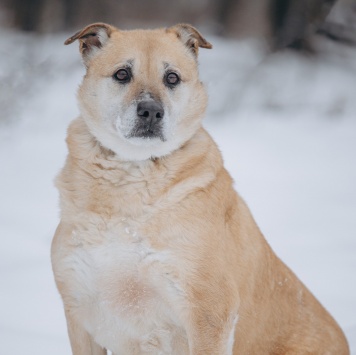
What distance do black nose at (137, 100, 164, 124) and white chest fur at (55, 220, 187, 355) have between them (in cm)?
46

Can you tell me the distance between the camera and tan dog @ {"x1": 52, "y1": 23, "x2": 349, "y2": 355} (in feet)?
10.8

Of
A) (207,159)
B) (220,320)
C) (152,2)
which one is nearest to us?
(220,320)

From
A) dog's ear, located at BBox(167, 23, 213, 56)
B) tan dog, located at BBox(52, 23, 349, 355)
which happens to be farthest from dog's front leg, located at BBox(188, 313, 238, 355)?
dog's ear, located at BBox(167, 23, 213, 56)

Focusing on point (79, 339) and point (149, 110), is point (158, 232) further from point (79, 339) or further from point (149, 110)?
point (79, 339)

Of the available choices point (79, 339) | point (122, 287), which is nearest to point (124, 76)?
point (122, 287)

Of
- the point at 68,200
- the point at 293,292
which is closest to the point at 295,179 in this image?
the point at 293,292

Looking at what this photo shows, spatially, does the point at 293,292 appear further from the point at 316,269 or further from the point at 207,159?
the point at 316,269

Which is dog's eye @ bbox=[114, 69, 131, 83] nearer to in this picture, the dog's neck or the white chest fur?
the dog's neck

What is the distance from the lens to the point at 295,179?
7762 mm

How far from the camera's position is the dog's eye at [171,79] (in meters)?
3.61

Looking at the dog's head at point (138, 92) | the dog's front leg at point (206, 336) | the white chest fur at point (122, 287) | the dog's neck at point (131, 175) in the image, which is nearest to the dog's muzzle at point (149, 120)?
the dog's head at point (138, 92)

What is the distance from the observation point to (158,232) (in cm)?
330

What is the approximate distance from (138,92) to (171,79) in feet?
0.64

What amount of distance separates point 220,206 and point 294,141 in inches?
208
